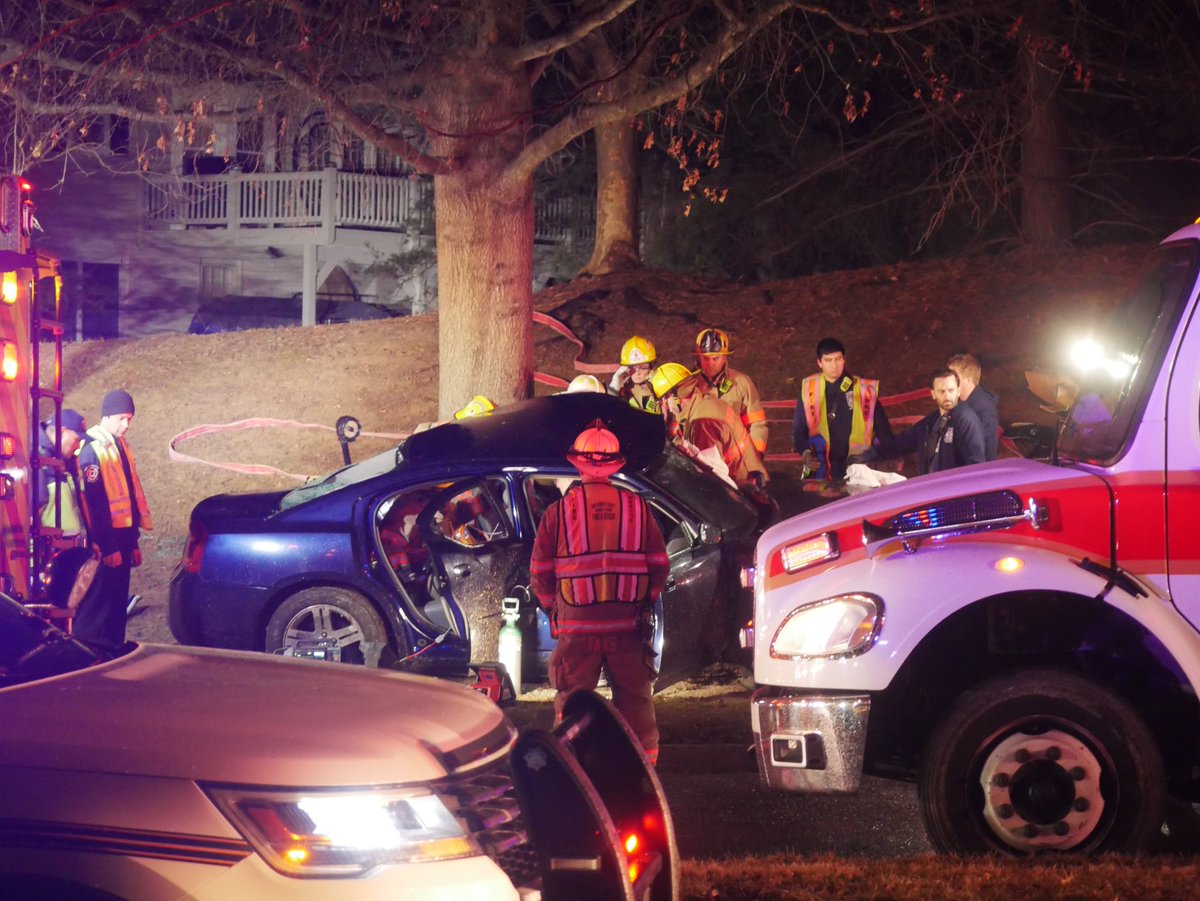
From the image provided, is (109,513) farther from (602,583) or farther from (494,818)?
(494,818)

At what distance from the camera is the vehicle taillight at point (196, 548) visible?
873cm

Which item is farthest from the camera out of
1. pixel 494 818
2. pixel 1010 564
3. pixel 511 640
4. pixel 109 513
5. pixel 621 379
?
pixel 621 379

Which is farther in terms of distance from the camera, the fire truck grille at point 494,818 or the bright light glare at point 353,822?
the fire truck grille at point 494,818

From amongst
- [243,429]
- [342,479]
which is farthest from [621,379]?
[243,429]

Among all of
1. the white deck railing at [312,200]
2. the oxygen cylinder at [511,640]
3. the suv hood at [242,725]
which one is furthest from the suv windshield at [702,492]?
the white deck railing at [312,200]

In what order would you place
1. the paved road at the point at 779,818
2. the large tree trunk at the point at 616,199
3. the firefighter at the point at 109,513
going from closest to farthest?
1. the paved road at the point at 779,818
2. the firefighter at the point at 109,513
3. the large tree trunk at the point at 616,199

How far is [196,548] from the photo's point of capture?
8.75m

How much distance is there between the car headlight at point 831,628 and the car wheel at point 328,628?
355 centimetres

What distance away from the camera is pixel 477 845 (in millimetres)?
3420

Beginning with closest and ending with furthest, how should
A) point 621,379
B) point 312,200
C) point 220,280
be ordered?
point 621,379
point 312,200
point 220,280

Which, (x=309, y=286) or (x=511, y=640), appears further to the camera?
(x=309, y=286)

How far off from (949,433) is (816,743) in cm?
423

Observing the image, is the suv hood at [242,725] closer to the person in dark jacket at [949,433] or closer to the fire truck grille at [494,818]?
the fire truck grille at [494,818]

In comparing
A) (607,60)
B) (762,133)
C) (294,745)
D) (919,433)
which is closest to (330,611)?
(919,433)
